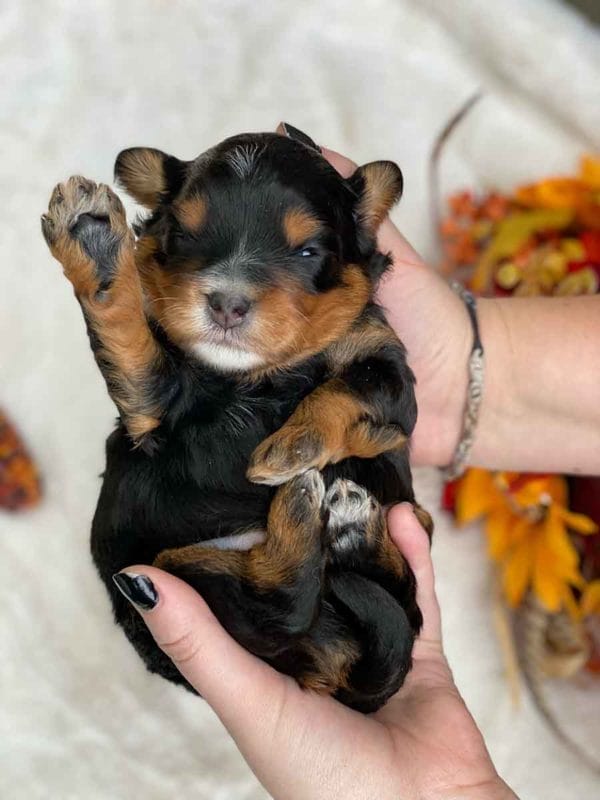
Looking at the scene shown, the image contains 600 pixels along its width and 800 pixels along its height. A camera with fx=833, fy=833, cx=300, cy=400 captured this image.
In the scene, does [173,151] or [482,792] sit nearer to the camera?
[482,792]

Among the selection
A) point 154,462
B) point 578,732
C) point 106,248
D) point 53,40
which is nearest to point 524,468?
point 578,732

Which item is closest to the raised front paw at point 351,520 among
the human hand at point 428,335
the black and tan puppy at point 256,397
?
the black and tan puppy at point 256,397

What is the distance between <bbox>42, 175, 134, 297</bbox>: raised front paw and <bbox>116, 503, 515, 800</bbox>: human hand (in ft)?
1.80

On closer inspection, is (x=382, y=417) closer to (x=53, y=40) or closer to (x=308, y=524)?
(x=308, y=524)

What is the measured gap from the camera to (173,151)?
332cm

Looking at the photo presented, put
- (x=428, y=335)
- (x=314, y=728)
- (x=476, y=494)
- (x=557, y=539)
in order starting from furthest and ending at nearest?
(x=476, y=494) → (x=557, y=539) → (x=428, y=335) → (x=314, y=728)

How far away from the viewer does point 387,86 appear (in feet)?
11.7

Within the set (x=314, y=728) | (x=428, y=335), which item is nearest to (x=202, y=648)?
(x=314, y=728)

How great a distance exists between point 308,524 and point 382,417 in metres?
0.28

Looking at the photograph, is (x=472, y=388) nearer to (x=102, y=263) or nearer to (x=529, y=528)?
(x=529, y=528)

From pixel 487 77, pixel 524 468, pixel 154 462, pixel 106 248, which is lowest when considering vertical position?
pixel 524 468

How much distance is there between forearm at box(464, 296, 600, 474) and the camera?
101 inches

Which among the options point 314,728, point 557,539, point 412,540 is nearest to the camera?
point 314,728

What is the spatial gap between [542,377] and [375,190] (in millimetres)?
1029
